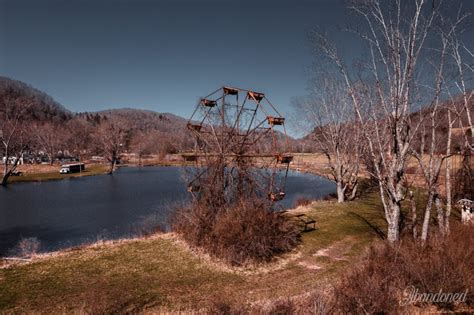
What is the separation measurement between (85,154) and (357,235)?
3405 inches

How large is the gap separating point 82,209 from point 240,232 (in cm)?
2002

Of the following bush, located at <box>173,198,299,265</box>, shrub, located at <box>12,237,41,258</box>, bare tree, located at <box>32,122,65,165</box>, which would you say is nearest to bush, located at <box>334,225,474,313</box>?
bush, located at <box>173,198,299,265</box>

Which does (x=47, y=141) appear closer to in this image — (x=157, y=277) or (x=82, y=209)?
(x=82, y=209)

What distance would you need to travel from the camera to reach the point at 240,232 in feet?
41.8

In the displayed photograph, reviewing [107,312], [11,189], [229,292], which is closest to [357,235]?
[229,292]

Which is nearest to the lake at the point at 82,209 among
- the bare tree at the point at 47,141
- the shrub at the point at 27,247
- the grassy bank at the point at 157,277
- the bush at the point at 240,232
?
the shrub at the point at 27,247

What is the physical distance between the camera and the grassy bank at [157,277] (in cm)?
912

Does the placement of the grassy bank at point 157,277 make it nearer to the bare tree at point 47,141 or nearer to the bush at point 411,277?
the bush at point 411,277

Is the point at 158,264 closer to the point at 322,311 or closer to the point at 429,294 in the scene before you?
the point at 322,311

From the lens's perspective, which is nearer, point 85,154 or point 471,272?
point 471,272

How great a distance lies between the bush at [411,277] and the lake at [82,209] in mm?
7680

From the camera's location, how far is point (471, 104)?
11.0 metres

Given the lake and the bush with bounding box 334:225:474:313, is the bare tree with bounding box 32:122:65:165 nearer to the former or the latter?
the lake

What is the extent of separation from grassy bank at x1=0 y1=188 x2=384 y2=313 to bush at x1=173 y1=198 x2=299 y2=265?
492 millimetres
